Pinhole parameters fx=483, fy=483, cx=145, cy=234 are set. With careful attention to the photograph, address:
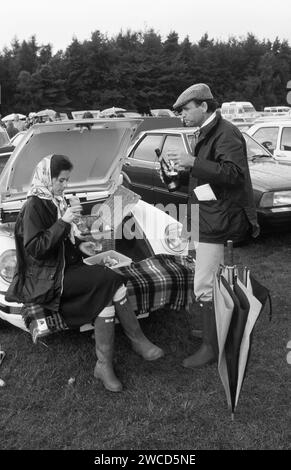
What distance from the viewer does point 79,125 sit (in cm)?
422

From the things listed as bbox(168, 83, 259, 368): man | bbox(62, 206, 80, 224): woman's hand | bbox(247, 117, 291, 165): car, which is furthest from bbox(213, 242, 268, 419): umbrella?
bbox(247, 117, 291, 165): car

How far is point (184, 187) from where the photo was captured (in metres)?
6.39

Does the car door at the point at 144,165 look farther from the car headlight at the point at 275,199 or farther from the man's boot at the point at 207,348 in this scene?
the man's boot at the point at 207,348

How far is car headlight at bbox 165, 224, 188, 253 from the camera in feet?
13.3

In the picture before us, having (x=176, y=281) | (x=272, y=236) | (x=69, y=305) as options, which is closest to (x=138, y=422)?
(x=69, y=305)

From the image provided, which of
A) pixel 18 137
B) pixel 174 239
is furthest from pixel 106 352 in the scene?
pixel 18 137

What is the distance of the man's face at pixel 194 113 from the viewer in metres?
3.09

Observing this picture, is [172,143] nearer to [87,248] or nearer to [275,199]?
[275,199]

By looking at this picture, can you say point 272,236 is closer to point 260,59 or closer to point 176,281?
point 176,281

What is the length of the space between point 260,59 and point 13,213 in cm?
6853

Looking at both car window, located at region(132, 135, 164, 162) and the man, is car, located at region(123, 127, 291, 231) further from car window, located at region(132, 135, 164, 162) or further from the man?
the man

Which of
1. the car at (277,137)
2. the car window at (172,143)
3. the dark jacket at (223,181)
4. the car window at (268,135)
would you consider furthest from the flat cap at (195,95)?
the car window at (268,135)

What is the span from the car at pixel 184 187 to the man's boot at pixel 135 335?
207cm

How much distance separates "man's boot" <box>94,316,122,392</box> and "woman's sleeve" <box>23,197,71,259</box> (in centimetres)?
57
